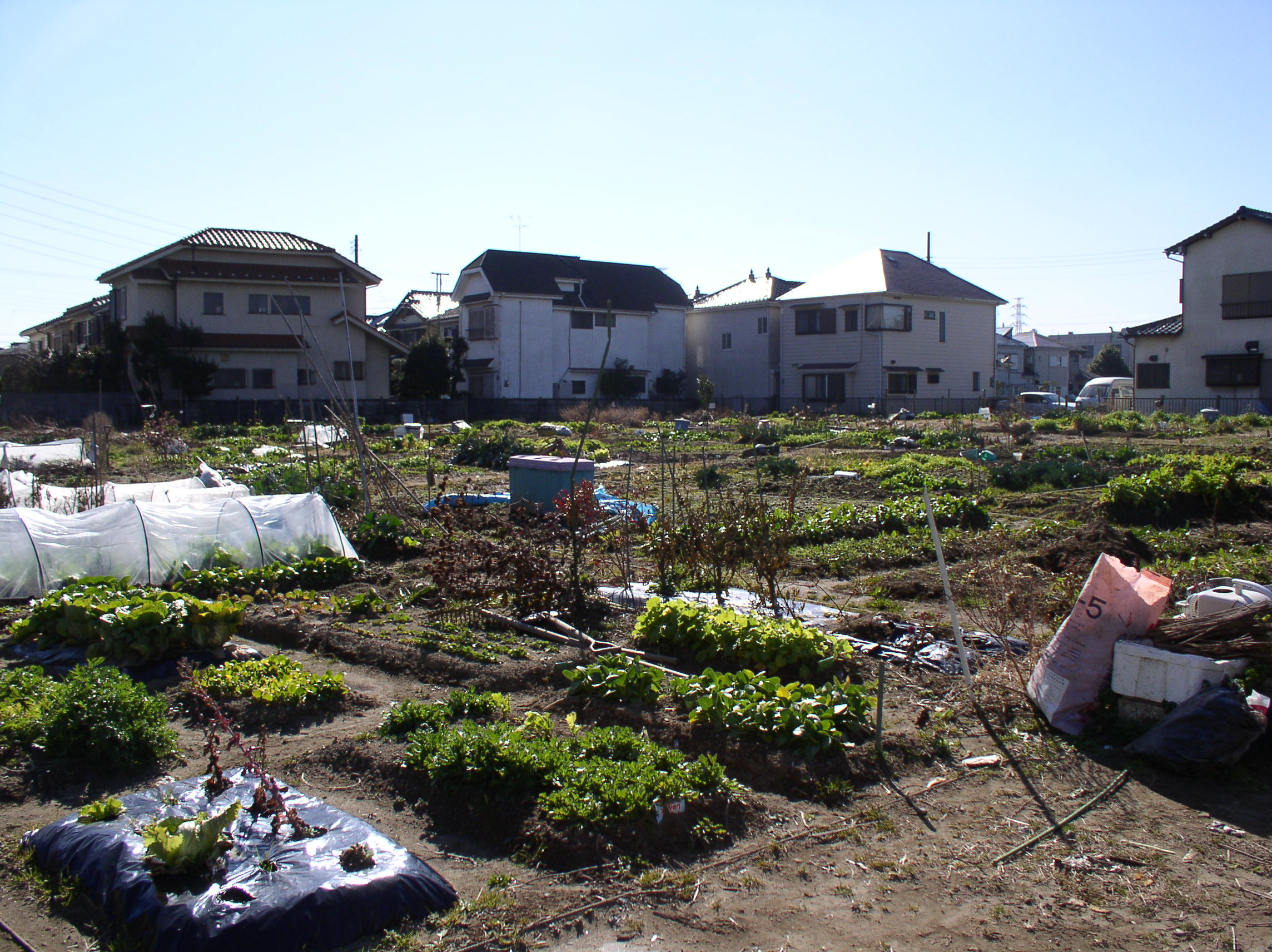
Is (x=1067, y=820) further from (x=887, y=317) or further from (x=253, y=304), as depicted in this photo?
(x=887, y=317)

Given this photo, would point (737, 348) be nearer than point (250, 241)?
No

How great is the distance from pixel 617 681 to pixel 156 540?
5202mm

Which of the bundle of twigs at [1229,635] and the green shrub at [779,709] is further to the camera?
the green shrub at [779,709]

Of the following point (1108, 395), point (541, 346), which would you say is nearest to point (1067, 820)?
point (541, 346)

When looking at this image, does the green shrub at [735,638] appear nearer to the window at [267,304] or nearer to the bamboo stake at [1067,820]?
the bamboo stake at [1067,820]

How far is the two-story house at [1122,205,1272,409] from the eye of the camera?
30.5m

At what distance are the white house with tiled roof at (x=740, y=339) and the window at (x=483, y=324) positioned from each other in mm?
9800

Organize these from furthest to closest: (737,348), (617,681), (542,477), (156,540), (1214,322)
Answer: (737,348) → (1214,322) → (542,477) → (156,540) → (617,681)

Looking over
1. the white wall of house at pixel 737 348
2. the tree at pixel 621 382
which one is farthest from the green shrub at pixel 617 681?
the white wall of house at pixel 737 348

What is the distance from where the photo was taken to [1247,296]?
101 ft

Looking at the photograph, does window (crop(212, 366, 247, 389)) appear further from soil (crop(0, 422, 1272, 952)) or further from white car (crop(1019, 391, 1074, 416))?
soil (crop(0, 422, 1272, 952))

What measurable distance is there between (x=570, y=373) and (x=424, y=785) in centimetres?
3667

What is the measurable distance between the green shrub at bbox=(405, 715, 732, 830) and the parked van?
3212 centimetres

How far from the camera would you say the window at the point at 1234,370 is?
100 feet
